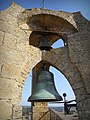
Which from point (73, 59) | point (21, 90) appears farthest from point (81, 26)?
point (21, 90)

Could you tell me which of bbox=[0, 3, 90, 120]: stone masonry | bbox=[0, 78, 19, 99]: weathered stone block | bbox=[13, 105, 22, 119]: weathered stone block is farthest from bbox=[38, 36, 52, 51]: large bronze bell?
bbox=[13, 105, 22, 119]: weathered stone block

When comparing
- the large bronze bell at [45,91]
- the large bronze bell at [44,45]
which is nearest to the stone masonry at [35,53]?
the large bronze bell at [44,45]

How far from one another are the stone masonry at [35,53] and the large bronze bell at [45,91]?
0.87ft

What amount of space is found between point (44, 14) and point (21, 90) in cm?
170

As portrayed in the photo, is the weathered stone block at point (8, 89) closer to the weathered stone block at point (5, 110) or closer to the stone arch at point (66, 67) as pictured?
the weathered stone block at point (5, 110)

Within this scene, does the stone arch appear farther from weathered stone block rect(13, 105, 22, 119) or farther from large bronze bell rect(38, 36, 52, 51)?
weathered stone block rect(13, 105, 22, 119)

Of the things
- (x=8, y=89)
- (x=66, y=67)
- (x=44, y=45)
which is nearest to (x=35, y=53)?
(x=44, y=45)

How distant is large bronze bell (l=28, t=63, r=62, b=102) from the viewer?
271 cm

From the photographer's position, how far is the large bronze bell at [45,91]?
2.71m

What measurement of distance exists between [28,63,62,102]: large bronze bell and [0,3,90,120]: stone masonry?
0.27 metres

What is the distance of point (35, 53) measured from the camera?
3252mm

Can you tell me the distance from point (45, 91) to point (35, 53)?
874 mm

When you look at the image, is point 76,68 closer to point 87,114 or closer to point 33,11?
point 87,114

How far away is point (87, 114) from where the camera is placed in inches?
109
